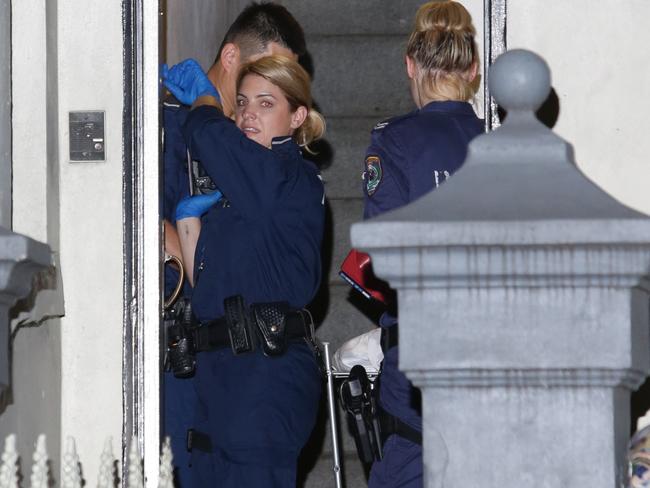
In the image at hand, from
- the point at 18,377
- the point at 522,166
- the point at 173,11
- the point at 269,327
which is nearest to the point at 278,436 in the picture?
the point at 269,327

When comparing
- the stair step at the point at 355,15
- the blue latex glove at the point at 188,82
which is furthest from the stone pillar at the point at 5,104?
the stair step at the point at 355,15

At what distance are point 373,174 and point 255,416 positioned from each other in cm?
79

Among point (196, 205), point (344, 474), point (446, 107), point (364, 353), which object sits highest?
point (446, 107)

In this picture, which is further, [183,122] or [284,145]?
[183,122]

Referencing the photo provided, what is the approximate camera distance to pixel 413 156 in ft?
14.4

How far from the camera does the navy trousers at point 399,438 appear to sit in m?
4.42

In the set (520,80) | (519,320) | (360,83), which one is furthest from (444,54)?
(360,83)

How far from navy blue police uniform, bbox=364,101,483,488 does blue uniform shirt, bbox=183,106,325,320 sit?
0.32 metres

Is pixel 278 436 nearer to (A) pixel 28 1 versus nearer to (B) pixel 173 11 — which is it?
(A) pixel 28 1

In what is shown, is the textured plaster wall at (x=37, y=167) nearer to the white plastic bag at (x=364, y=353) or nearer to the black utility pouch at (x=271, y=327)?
the black utility pouch at (x=271, y=327)

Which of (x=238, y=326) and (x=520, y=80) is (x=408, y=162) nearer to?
(x=238, y=326)

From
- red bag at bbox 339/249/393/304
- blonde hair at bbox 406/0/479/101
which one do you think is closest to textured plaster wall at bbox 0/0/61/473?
red bag at bbox 339/249/393/304

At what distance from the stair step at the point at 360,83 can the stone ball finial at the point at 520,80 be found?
14.4 ft

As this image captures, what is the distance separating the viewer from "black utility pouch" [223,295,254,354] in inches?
182
